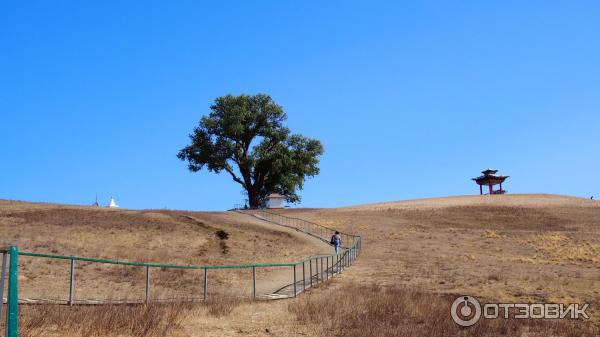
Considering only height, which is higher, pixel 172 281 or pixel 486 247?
pixel 486 247

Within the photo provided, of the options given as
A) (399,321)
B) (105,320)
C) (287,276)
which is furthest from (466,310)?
(287,276)

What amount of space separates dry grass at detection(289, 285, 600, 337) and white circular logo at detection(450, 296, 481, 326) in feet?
0.84

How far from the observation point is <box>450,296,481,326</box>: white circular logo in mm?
15445

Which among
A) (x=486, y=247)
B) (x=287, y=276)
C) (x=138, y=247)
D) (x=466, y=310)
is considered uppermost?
(x=138, y=247)

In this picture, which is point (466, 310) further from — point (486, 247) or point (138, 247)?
point (486, 247)

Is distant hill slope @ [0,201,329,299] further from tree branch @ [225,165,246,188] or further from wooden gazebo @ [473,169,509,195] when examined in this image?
wooden gazebo @ [473,169,509,195]

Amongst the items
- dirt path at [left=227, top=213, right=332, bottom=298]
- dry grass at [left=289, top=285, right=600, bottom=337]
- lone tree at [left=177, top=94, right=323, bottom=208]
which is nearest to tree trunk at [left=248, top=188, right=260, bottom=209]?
lone tree at [left=177, top=94, right=323, bottom=208]

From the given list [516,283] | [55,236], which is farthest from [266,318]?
[55,236]

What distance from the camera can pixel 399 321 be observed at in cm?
1499

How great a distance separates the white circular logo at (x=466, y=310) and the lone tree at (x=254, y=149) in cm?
5687

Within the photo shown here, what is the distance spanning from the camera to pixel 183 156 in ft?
262

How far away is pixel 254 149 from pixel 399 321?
66.2 metres

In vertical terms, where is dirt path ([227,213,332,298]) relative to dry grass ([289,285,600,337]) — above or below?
above

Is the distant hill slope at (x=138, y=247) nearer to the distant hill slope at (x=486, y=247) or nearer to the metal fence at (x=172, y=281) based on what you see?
the metal fence at (x=172, y=281)
